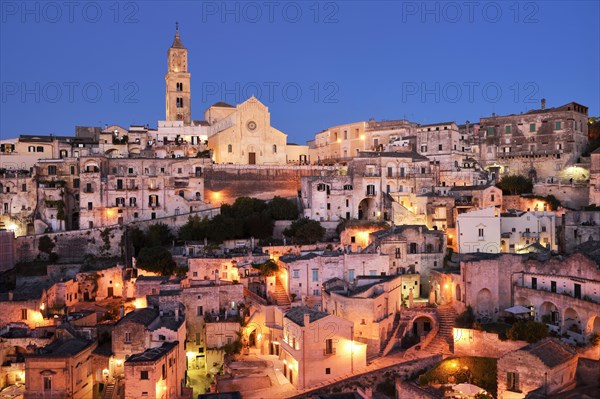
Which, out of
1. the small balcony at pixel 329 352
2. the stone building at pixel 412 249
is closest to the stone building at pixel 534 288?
the stone building at pixel 412 249

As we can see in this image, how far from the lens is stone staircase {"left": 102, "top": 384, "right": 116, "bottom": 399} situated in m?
26.9

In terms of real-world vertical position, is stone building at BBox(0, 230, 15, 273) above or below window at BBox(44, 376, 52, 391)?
above

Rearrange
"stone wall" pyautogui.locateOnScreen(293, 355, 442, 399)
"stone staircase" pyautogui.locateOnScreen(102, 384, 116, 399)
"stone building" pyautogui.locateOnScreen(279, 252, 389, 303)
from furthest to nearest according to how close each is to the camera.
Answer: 1. "stone building" pyautogui.locateOnScreen(279, 252, 389, 303)
2. "stone staircase" pyautogui.locateOnScreen(102, 384, 116, 399)
3. "stone wall" pyautogui.locateOnScreen(293, 355, 442, 399)

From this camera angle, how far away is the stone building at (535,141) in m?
54.8

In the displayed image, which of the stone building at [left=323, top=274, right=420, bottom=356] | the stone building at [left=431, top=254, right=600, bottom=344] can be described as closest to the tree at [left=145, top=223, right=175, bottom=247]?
the stone building at [left=323, top=274, right=420, bottom=356]

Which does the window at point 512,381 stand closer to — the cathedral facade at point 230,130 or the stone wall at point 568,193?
the stone wall at point 568,193

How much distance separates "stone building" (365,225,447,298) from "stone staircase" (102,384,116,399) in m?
17.4

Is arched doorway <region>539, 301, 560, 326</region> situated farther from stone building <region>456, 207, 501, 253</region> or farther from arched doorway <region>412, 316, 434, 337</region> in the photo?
stone building <region>456, 207, 501, 253</region>

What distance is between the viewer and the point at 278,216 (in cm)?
4734

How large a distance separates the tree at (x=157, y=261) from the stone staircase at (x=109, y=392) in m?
11.8

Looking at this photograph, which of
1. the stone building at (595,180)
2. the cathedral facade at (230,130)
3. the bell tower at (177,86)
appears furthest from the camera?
the bell tower at (177,86)

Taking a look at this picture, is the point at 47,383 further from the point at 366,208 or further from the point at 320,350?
the point at 366,208

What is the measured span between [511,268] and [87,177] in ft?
113

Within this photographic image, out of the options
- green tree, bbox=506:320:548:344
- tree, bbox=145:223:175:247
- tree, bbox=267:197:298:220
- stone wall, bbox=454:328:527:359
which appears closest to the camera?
green tree, bbox=506:320:548:344
